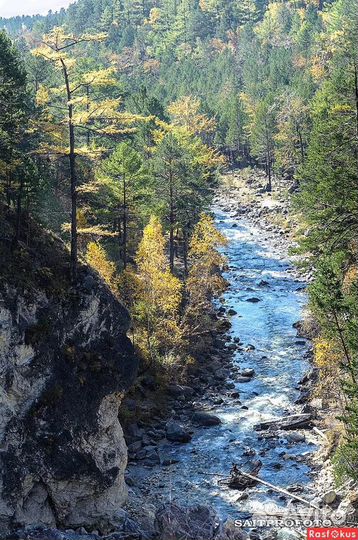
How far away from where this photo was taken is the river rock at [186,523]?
72.1ft

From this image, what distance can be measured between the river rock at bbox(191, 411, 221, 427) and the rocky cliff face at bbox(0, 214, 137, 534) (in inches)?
393

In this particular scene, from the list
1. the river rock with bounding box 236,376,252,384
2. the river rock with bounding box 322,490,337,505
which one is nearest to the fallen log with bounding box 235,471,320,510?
the river rock with bounding box 322,490,337,505

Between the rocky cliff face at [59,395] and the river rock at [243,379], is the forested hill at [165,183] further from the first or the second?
the river rock at [243,379]

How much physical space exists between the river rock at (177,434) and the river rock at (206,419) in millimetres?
→ 1382

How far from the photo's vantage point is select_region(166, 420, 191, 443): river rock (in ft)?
107

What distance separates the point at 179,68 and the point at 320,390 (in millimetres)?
132885

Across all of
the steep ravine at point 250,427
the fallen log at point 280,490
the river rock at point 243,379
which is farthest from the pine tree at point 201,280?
the fallen log at point 280,490

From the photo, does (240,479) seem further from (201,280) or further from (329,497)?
(201,280)

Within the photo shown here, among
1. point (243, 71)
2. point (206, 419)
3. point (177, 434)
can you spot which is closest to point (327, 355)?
point (206, 419)

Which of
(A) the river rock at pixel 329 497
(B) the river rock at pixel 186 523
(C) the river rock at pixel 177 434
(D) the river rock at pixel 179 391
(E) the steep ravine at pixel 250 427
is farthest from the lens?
(D) the river rock at pixel 179 391

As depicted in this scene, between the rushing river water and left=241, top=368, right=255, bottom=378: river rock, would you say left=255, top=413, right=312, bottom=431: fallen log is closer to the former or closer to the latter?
the rushing river water

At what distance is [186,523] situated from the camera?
22.5m

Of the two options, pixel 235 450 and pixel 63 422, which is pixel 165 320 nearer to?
pixel 235 450

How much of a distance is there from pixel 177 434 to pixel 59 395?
38.8 feet
